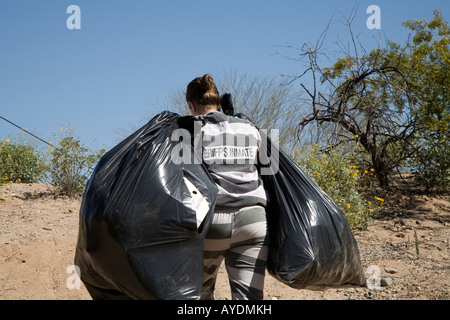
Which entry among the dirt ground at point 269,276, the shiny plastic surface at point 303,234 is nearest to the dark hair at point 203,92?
the shiny plastic surface at point 303,234

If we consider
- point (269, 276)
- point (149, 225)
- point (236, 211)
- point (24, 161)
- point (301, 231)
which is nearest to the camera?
point (149, 225)

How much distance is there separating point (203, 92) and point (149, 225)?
82 cm

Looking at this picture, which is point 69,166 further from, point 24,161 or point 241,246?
point 241,246

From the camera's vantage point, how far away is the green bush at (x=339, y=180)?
5.98 metres

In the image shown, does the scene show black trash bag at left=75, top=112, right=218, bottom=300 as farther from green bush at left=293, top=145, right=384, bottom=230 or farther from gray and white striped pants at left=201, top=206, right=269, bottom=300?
green bush at left=293, top=145, right=384, bottom=230

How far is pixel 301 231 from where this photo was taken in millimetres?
2557

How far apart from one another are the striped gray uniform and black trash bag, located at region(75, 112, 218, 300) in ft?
0.31

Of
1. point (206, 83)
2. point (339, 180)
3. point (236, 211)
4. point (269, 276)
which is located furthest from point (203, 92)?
point (339, 180)

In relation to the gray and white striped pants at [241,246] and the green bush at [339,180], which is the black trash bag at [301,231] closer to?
the gray and white striped pants at [241,246]

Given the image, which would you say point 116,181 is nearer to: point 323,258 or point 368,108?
point 323,258

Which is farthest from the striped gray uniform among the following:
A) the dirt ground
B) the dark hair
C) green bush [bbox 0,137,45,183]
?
green bush [bbox 0,137,45,183]

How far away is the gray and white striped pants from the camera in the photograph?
236 cm

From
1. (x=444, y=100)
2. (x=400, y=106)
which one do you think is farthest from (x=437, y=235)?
(x=444, y=100)
